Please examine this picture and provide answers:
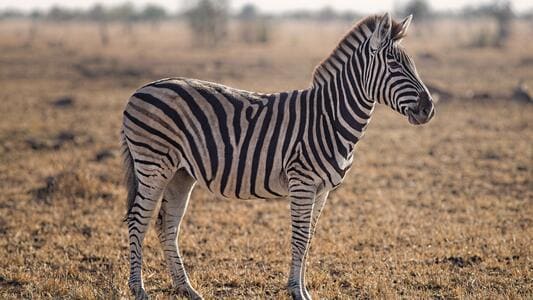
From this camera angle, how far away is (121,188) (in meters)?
9.72

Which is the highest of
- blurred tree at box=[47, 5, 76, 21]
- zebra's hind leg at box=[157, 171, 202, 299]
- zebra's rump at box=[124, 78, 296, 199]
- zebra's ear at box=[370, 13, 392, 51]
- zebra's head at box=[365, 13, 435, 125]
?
zebra's ear at box=[370, 13, 392, 51]

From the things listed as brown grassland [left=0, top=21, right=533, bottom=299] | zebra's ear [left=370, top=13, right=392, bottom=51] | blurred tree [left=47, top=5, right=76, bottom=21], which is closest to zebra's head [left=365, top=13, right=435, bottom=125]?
zebra's ear [left=370, top=13, right=392, bottom=51]

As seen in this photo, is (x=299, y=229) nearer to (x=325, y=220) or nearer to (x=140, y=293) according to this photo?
(x=140, y=293)

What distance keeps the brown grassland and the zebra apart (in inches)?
31.2

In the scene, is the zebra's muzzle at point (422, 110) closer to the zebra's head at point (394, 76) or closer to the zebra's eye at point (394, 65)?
the zebra's head at point (394, 76)

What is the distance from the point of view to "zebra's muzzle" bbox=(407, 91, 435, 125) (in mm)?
4980

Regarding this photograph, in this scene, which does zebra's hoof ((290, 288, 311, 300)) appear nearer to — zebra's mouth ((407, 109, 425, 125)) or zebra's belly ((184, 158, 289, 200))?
zebra's belly ((184, 158, 289, 200))

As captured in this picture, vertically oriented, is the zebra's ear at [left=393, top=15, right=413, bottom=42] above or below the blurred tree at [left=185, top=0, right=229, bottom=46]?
above

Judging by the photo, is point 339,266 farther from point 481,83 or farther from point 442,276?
point 481,83

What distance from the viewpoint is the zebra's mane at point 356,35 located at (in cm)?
522

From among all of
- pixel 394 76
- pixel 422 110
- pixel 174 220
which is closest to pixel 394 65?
pixel 394 76

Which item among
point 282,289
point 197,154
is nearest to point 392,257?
point 282,289

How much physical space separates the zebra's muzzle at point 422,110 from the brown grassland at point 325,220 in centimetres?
173

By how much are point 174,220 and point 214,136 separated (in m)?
1.01
